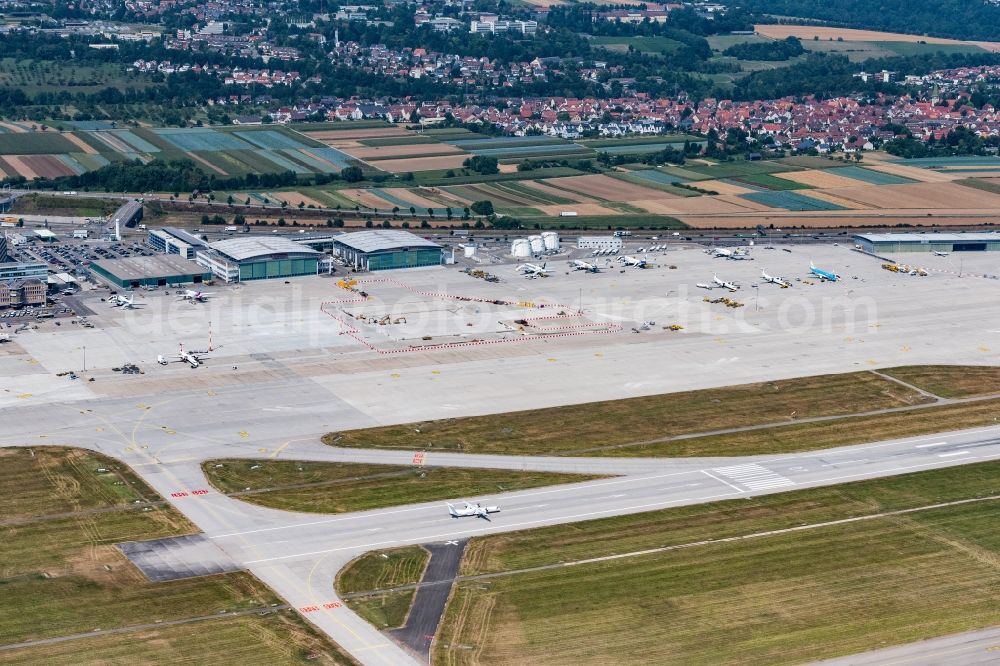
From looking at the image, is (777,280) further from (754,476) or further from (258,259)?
(754,476)

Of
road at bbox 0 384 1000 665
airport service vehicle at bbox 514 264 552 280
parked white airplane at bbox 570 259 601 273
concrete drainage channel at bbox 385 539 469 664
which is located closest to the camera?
concrete drainage channel at bbox 385 539 469 664

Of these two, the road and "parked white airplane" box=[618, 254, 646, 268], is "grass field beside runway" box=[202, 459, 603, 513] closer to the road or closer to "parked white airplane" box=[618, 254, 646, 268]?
the road

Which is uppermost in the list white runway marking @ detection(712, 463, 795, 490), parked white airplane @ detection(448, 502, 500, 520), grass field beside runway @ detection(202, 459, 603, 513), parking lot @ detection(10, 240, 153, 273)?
white runway marking @ detection(712, 463, 795, 490)

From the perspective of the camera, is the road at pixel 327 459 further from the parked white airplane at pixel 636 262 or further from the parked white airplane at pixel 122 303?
the parked white airplane at pixel 636 262

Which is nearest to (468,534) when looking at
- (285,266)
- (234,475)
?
(234,475)

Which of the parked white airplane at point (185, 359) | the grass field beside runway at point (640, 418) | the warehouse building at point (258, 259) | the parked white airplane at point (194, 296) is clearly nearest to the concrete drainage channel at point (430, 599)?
the grass field beside runway at point (640, 418)

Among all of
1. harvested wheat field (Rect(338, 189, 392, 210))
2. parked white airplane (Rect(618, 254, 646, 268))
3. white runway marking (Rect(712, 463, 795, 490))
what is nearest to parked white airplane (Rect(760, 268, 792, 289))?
parked white airplane (Rect(618, 254, 646, 268))

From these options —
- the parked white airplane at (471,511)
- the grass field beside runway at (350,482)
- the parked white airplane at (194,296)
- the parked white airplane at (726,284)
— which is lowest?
the parked white airplane at (194,296)
